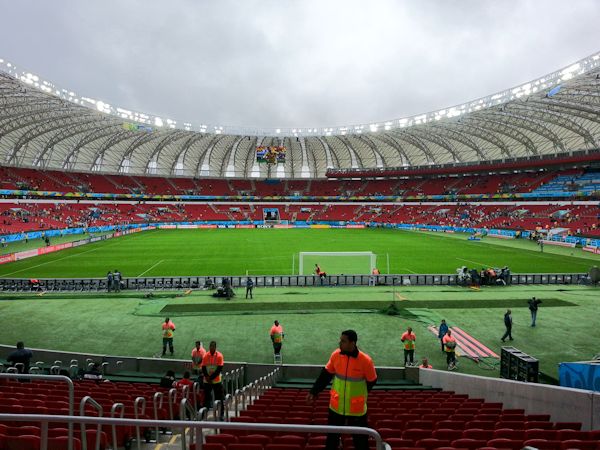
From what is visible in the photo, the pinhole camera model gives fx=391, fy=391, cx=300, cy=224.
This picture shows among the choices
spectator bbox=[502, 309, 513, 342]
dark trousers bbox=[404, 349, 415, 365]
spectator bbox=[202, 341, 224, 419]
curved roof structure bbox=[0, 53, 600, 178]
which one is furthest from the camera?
curved roof structure bbox=[0, 53, 600, 178]

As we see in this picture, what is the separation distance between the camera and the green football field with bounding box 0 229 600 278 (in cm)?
3275

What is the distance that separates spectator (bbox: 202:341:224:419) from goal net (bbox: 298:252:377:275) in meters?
21.5

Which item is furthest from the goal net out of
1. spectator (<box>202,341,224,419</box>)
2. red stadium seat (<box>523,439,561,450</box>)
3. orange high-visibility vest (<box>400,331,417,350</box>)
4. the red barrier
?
the red barrier

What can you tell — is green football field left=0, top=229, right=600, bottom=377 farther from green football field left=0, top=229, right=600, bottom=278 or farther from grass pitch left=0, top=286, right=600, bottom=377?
green football field left=0, top=229, right=600, bottom=278

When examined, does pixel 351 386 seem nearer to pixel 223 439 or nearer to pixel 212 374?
pixel 223 439

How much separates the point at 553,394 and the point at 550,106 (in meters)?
53.4

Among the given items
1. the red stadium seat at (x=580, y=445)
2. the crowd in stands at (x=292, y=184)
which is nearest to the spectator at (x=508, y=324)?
the red stadium seat at (x=580, y=445)

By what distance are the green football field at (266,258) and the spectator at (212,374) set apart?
2253cm

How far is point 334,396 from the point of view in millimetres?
4734

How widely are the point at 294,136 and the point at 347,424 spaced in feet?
274

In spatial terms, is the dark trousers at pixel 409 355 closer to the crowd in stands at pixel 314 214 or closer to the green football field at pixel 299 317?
the green football field at pixel 299 317

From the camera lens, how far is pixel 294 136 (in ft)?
280

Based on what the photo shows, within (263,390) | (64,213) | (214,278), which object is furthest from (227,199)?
(263,390)

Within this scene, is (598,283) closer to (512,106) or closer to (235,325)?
(235,325)
